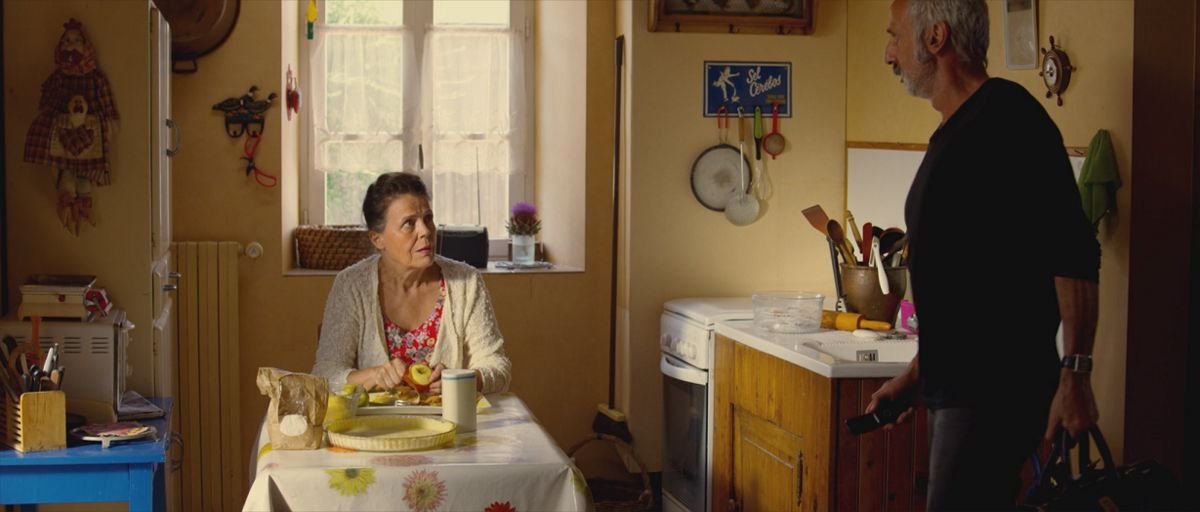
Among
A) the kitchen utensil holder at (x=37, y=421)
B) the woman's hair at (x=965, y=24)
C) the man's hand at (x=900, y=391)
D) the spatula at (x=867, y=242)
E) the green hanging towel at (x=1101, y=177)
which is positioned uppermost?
the woman's hair at (x=965, y=24)

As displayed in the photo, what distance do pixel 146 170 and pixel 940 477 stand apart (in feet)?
7.19

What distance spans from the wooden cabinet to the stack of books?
6.03 ft

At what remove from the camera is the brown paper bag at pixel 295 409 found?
9.00ft

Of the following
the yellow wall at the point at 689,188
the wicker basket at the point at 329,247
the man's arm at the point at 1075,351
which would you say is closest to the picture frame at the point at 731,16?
the yellow wall at the point at 689,188

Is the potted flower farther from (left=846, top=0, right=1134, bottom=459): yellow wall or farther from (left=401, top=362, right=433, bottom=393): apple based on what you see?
(left=846, top=0, right=1134, bottom=459): yellow wall

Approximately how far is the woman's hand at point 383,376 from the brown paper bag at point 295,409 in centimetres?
55

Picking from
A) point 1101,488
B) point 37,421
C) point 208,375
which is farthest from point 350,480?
point 208,375

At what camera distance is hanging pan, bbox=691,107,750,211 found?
4.81 m

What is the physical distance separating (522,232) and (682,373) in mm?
1133

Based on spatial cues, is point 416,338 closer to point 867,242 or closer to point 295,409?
point 295,409

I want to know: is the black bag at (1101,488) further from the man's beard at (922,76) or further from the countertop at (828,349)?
the countertop at (828,349)

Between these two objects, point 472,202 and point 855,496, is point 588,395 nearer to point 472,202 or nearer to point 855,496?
point 472,202

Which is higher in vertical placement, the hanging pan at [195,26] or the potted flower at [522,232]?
the hanging pan at [195,26]

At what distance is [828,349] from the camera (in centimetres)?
371
